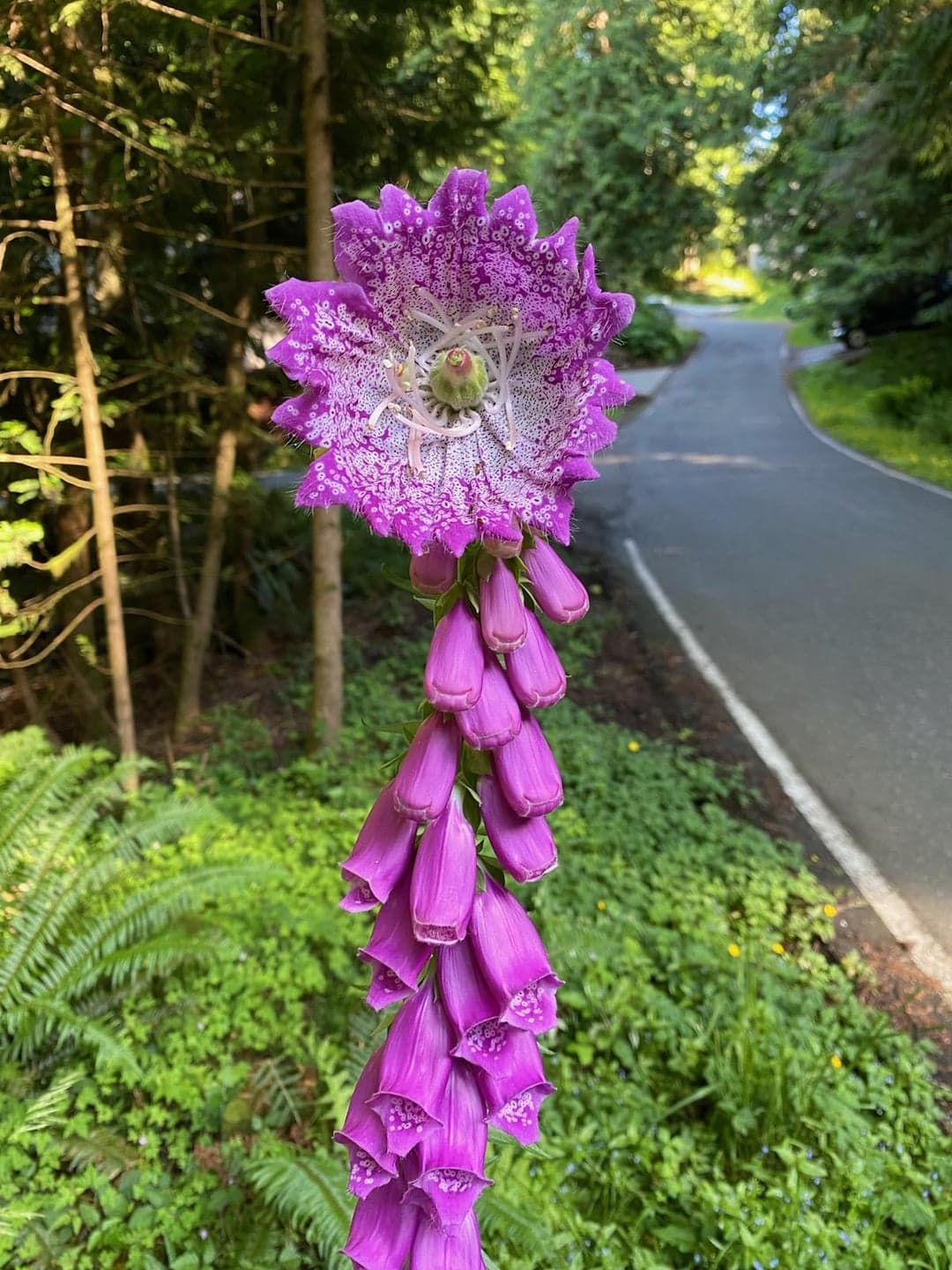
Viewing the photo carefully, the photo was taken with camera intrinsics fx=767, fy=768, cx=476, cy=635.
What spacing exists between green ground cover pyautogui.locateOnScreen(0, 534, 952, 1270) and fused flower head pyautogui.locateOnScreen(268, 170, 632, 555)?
2184 mm

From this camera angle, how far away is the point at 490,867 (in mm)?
1364

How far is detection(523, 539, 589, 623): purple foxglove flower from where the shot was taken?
1.21 meters

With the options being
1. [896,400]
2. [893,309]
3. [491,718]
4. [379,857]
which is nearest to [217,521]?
[379,857]

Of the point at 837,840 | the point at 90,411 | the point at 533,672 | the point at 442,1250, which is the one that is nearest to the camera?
the point at 533,672

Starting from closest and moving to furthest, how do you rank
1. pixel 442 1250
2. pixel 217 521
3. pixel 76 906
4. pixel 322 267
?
1. pixel 442 1250
2. pixel 76 906
3. pixel 322 267
4. pixel 217 521

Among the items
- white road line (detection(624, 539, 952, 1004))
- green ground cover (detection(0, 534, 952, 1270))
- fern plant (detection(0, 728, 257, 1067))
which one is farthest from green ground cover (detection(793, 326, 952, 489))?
fern plant (detection(0, 728, 257, 1067))

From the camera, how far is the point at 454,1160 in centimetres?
127

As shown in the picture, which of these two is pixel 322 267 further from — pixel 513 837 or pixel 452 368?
pixel 513 837

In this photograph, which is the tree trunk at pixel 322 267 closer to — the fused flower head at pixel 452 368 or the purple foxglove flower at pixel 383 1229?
the fused flower head at pixel 452 368

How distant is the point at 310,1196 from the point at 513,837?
5.64 ft

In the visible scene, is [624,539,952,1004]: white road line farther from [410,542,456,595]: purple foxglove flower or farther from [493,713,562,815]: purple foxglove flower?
[410,542,456,595]: purple foxglove flower

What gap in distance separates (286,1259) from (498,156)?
6604 millimetres

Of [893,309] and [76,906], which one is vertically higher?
[893,309]

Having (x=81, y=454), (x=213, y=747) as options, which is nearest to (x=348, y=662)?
(x=213, y=747)
